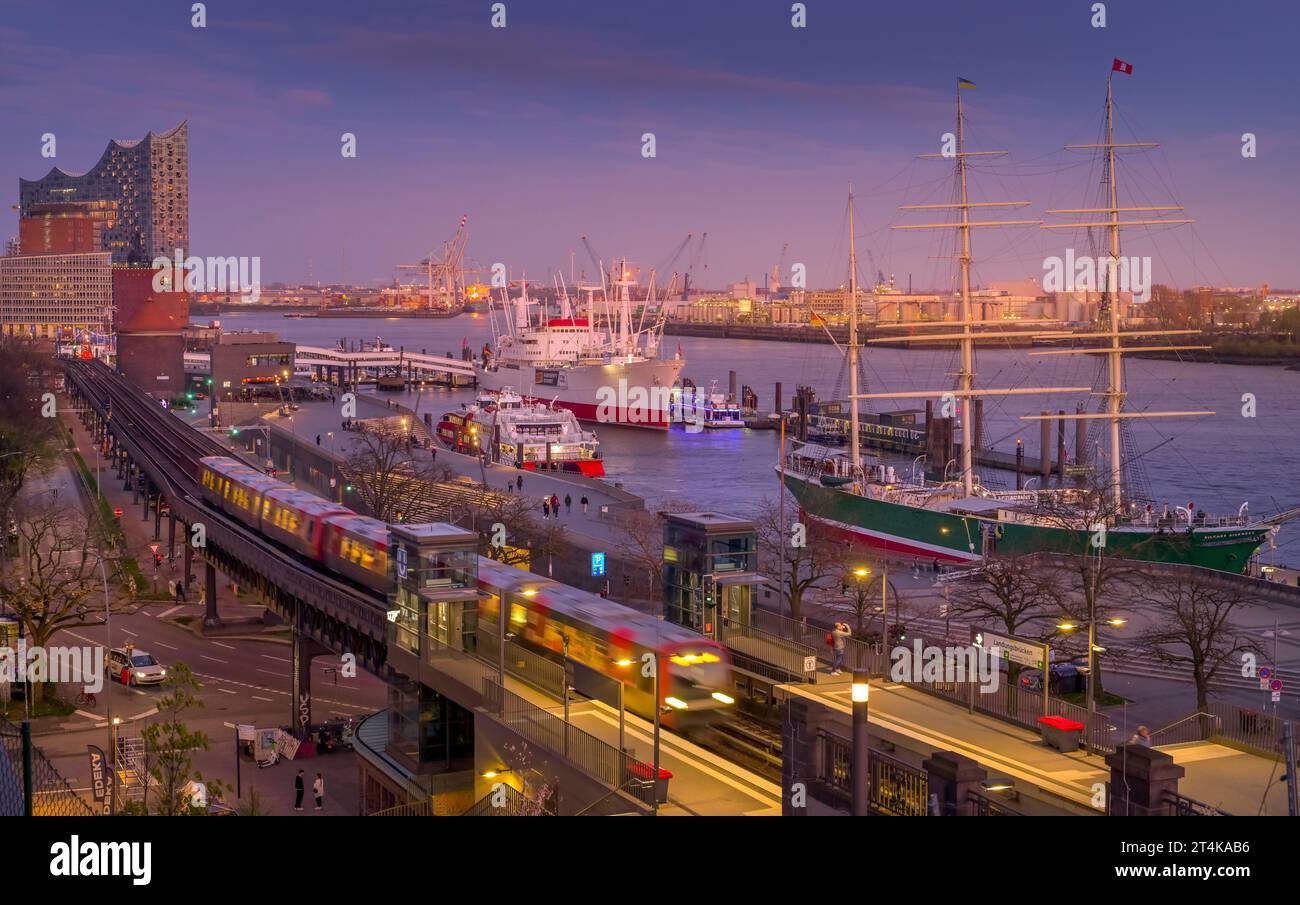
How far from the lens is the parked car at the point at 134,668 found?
18.9 metres

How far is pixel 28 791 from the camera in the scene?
6270 mm

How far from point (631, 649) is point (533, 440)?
38.0m

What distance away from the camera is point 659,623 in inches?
478

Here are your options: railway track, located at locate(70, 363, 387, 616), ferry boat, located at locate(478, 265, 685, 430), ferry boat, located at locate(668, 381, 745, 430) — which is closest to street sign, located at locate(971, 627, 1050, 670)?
railway track, located at locate(70, 363, 387, 616)

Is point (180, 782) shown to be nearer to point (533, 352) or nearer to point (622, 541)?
point (622, 541)

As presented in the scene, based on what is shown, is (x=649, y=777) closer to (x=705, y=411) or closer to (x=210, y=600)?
(x=210, y=600)

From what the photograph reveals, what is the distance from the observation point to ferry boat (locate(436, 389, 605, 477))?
48.4 meters

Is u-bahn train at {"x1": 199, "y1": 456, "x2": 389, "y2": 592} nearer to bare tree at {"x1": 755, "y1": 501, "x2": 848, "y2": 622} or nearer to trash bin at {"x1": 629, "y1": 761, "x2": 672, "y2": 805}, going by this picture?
bare tree at {"x1": 755, "y1": 501, "x2": 848, "y2": 622}

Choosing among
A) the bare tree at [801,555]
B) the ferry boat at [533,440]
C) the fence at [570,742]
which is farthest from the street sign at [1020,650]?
the ferry boat at [533,440]

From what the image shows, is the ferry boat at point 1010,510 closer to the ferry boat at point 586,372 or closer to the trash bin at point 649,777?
the trash bin at point 649,777

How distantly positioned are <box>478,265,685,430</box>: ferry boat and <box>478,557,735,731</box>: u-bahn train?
178ft
